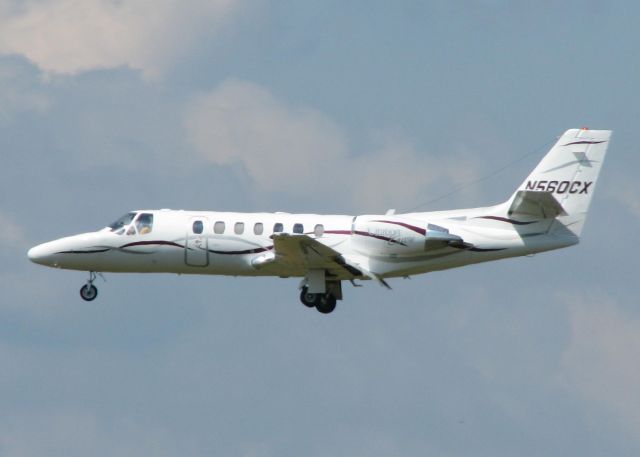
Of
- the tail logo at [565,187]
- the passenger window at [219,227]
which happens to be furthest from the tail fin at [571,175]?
the passenger window at [219,227]

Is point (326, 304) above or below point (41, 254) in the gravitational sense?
below

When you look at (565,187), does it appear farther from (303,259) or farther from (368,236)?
(303,259)

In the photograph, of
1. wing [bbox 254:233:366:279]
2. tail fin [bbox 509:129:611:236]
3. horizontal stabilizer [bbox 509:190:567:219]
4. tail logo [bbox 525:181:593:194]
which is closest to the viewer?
wing [bbox 254:233:366:279]

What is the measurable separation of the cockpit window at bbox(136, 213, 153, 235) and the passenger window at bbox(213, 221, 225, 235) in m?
2.00

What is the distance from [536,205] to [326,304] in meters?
7.05

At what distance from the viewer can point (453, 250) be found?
53812mm

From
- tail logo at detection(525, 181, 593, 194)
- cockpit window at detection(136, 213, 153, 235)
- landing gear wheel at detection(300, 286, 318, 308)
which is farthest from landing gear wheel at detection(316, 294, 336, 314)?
tail logo at detection(525, 181, 593, 194)

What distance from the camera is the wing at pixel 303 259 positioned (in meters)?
52.1

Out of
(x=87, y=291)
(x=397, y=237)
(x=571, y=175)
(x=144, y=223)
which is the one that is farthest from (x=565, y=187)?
(x=87, y=291)

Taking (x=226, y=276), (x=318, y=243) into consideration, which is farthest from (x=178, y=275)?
(x=318, y=243)

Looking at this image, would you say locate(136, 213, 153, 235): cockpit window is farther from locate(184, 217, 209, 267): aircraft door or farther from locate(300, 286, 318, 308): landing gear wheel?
locate(300, 286, 318, 308): landing gear wheel

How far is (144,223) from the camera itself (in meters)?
55.0

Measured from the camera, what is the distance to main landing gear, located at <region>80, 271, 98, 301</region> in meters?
56.4

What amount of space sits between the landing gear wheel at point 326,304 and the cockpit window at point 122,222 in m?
6.16
